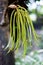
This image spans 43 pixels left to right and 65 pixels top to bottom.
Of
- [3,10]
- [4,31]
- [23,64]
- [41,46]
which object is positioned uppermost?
[3,10]

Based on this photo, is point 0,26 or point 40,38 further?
point 40,38

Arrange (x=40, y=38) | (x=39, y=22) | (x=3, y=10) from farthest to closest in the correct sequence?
(x=39, y=22) → (x=40, y=38) → (x=3, y=10)

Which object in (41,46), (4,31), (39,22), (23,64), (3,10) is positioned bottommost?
(23,64)

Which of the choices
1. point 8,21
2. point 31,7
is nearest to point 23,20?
point 8,21

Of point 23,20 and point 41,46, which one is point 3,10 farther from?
point 41,46

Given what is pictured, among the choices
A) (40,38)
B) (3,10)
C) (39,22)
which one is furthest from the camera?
(39,22)

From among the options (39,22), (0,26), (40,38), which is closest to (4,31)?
(0,26)

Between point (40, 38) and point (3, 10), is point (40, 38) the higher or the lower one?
the lower one

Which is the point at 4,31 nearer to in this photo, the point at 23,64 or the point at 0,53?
the point at 0,53

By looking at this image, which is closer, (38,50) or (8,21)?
(8,21)
